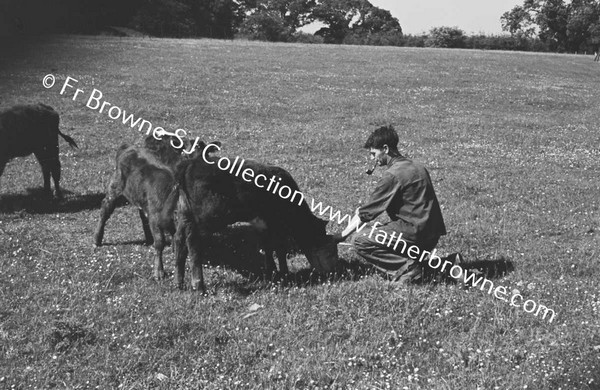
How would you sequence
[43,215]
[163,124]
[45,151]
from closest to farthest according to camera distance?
1. [43,215]
2. [45,151]
3. [163,124]

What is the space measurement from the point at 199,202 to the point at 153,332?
187cm

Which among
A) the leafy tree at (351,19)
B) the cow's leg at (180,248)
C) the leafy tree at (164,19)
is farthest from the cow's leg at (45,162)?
the leafy tree at (351,19)

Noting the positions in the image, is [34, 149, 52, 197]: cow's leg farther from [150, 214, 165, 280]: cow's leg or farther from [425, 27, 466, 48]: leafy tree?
[425, 27, 466, 48]: leafy tree

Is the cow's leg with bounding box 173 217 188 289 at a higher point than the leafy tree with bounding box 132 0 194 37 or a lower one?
lower

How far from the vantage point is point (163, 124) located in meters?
20.0

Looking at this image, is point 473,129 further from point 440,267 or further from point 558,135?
point 440,267

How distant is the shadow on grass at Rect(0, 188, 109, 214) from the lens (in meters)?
11.5

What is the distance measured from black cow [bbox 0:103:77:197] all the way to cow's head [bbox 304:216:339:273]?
6.40m

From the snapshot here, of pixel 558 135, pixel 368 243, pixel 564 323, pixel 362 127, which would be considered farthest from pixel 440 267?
pixel 558 135

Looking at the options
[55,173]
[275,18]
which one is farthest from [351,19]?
[55,173]

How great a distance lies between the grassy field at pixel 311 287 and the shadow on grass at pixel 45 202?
7 centimetres

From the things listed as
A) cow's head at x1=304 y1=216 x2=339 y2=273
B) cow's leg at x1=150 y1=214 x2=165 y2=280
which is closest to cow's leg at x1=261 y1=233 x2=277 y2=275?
cow's head at x1=304 y1=216 x2=339 y2=273

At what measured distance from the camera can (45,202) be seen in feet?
39.1

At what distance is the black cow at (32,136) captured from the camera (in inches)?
453
